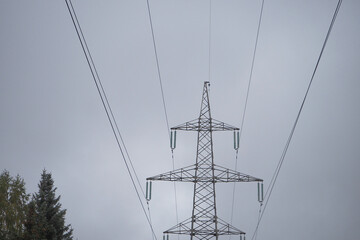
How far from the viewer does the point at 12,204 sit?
40.2m

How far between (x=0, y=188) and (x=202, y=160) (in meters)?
25.3

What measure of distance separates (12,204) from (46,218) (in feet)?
45.4

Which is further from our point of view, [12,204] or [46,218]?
[12,204]

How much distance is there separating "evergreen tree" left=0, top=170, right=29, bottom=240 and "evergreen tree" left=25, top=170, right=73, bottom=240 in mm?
10561

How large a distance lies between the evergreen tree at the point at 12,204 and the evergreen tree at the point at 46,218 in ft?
34.6

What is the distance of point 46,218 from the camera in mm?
28484

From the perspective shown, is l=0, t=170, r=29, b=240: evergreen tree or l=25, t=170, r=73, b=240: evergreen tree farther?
l=0, t=170, r=29, b=240: evergreen tree

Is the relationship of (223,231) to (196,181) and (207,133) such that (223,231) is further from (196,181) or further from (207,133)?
(207,133)

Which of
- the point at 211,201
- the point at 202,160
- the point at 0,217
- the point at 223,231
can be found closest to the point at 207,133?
the point at 202,160

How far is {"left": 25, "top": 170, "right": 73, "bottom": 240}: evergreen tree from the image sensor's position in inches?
1066

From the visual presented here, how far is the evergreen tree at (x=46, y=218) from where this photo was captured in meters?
27.1

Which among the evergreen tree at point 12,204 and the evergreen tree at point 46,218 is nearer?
the evergreen tree at point 46,218

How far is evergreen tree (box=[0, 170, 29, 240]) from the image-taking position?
39312 mm

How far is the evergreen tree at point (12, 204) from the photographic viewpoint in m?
39.3
